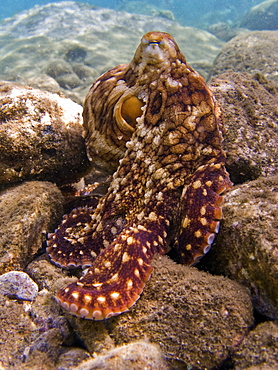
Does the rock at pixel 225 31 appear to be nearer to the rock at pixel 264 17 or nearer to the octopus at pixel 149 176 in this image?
the rock at pixel 264 17

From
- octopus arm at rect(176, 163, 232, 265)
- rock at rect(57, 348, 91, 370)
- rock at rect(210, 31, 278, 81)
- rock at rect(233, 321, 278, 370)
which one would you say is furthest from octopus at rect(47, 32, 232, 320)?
rock at rect(210, 31, 278, 81)

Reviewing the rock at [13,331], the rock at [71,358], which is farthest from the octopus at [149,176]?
the rock at [13,331]

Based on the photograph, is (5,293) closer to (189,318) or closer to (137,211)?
(137,211)

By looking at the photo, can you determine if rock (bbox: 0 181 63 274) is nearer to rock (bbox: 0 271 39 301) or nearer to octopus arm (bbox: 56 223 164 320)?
rock (bbox: 0 271 39 301)

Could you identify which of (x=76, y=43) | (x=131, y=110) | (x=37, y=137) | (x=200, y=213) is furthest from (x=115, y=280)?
(x=76, y=43)

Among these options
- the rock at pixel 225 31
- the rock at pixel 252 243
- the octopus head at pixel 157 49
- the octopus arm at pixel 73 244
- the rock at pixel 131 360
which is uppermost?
the rock at pixel 225 31
